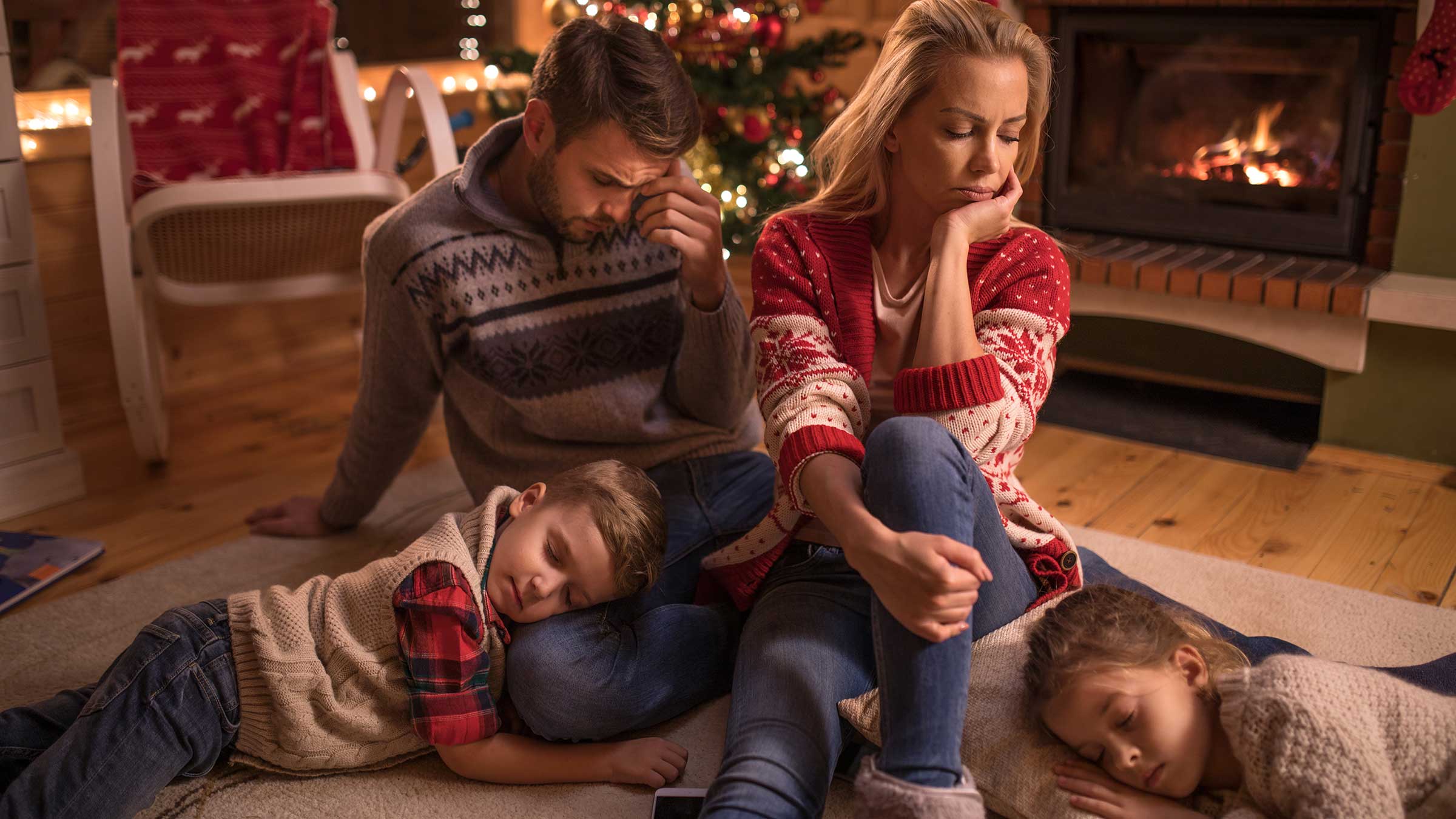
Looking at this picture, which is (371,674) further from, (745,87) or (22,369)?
(745,87)

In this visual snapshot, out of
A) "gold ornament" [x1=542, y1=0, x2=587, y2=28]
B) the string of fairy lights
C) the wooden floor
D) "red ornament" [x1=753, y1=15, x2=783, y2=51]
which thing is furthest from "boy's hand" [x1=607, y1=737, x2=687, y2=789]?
"gold ornament" [x1=542, y1=0, x2=587, y2=28]

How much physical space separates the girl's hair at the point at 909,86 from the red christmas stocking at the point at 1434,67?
111 cm

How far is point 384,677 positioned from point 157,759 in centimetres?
24

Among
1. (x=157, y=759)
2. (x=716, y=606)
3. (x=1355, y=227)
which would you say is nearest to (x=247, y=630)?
(x=157, y=759)

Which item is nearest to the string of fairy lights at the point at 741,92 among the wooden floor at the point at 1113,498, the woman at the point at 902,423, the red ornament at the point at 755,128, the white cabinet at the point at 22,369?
the red ornament at the point at 755,128

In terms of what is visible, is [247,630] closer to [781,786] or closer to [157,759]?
[157,759]

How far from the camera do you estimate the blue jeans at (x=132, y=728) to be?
46.6 inches

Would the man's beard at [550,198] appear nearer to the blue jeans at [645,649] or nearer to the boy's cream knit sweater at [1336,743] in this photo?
the blue jeans at [645,649]

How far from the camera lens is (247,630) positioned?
131 centimetres

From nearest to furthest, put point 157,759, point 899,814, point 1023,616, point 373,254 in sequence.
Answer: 1. point 899,814
2. point 157,759
3. point 1023,616
4. point 373,254

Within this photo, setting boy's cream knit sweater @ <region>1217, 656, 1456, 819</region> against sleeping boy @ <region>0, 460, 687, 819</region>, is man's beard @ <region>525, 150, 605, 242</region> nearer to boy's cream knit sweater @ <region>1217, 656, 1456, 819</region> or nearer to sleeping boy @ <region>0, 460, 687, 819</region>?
sleeping boy @ <region>0, 460, 687, 819</region>

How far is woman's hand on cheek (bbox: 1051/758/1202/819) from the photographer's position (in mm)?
1133

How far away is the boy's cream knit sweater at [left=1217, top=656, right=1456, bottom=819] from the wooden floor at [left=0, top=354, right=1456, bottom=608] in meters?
0.78

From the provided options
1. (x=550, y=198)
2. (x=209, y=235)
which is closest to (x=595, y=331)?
(x=550, y=198)
